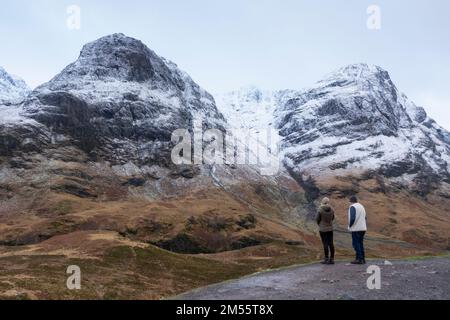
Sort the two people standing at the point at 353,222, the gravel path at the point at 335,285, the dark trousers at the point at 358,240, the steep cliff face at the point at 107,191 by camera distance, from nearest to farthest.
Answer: the gravel path at the point at 335,285 < the two people standing at the point at 353,222 < the dark trousers at the point at 358,240 < the steep cliff face at the point at 107,191

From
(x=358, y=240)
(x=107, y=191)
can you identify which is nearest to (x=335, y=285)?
(x=358, y=240)

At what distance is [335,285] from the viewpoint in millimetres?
20984

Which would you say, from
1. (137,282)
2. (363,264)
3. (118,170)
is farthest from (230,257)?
(118,170)

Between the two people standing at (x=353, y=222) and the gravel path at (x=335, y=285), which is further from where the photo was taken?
the two people standing at (x=353, y=222)

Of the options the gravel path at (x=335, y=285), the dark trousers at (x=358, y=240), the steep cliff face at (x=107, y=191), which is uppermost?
the steep cliff face at (x=107, y=191)

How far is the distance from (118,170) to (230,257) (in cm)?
11140

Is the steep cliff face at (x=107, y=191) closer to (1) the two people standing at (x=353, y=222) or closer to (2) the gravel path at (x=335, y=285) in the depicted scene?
(1) the two people standing at (x=353, y=222)

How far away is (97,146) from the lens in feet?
613

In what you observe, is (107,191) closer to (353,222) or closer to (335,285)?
(353,222)

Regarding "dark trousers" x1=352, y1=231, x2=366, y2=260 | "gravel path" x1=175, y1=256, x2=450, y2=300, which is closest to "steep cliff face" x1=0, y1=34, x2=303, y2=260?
"dark trousers" x1=352, y1=231, x2=366, y2=260

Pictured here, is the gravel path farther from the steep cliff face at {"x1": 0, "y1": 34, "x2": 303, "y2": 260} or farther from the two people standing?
the steep cliff face at {"x1": 0, "y1": 34, "x2": 303, "y2": 260}

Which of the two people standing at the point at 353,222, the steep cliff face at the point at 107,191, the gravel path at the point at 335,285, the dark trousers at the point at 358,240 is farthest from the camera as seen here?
the steep cliff face at the point at 107,191

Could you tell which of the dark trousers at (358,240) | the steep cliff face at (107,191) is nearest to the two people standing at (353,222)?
the dark trousers at (358,240)

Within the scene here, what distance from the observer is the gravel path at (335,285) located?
1919 cm
